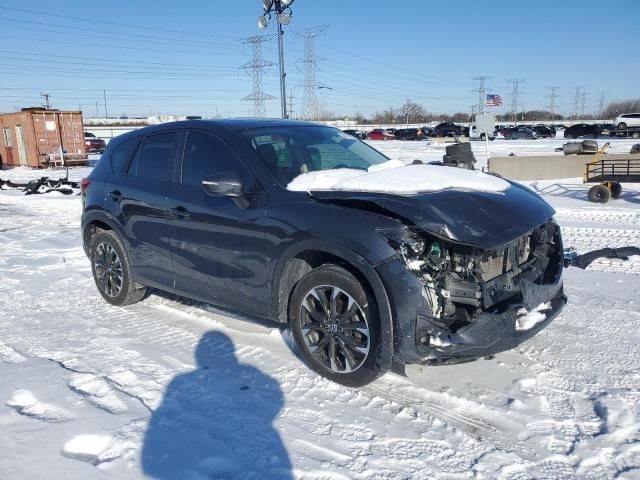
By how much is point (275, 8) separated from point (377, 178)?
1240 centimetres

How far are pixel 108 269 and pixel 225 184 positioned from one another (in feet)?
7.77

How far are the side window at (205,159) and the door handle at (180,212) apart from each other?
9.1 inches

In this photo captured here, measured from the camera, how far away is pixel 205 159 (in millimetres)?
4500

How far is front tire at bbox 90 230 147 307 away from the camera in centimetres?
537

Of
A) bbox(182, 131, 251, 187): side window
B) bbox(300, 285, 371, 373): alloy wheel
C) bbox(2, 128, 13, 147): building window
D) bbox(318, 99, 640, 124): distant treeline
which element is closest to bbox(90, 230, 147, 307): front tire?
bbox(182, 131, 251, 187): side window

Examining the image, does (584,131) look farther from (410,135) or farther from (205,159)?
(205,159)

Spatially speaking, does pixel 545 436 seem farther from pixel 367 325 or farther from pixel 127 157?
pixel 127 157

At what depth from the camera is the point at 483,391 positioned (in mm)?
3592

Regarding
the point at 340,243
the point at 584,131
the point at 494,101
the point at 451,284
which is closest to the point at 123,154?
the point at 340,243

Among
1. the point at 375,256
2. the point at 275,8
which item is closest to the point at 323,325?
the point at 375,256

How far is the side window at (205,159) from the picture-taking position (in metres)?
4.28

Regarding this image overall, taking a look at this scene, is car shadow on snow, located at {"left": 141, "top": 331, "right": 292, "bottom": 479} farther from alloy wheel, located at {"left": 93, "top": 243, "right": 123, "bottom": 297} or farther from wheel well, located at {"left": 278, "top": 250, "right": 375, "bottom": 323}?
alloy wheel, located at {"left": 93, "top": 243, "right": 123, "bottom": 297}

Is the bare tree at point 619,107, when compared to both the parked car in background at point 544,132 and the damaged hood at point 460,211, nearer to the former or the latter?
the parked car in background at point 544,132

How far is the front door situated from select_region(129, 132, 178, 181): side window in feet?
0.71
